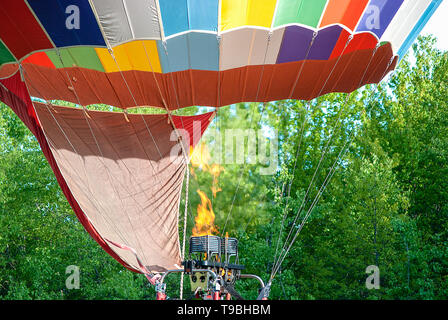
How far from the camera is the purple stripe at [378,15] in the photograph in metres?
6.66

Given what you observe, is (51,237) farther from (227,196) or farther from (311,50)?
(311,50)

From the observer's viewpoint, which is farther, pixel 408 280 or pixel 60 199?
pixel 60 199

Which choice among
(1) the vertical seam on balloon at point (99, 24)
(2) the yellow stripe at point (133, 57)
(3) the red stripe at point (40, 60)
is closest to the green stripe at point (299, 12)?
(2) the yellow stripe at point (133, 57)

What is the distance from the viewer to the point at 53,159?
7418 mm

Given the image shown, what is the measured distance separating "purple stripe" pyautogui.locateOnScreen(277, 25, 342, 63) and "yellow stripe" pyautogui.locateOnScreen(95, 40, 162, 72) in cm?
181

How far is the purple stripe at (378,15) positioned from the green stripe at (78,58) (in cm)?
375

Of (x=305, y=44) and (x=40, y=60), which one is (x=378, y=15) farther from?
(x=40, y=60)

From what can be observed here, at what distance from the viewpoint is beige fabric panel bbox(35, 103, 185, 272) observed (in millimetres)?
7645

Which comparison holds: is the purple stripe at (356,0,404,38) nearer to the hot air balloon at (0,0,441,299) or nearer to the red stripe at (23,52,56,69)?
the hot air balloon at (0,0,441,299)

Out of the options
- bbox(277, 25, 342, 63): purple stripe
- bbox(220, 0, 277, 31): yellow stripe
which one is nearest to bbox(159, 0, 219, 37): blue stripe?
bbox(220, 0, 277, 31): yellow stripe

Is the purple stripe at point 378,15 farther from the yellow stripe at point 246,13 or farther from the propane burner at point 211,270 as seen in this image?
the propane burner at point 211,270
